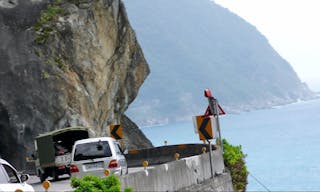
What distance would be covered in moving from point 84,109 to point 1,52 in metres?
4.94

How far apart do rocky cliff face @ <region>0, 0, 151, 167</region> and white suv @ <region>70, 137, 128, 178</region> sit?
1241 centimetres

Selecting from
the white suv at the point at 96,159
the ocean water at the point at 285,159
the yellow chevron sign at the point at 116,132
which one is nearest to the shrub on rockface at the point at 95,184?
the white suv at the point at 96,159

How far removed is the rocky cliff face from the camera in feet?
99.5

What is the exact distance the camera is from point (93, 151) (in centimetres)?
1778

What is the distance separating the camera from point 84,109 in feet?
106

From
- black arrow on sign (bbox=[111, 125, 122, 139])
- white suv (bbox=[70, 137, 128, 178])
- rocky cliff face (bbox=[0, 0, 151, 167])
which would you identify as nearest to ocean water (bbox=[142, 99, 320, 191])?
rocky cliff face (bbox=[0, 0, 151, 167])

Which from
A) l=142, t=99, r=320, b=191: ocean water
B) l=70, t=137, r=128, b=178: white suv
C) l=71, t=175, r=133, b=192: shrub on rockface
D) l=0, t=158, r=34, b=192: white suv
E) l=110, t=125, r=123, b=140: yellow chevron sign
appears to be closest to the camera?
l=0, t=158, r=34, b=192: white suv

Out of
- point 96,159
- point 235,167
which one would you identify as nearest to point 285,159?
point 235,167

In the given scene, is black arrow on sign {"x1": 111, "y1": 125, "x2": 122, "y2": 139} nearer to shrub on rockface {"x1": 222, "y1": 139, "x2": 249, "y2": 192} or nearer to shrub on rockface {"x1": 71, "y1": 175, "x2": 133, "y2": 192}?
shrub on rockface {"x1": 222, "y1": 139, "x2": 249, "y2": 192}

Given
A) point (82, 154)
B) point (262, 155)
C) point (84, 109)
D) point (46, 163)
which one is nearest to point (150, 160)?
point (84, 109)

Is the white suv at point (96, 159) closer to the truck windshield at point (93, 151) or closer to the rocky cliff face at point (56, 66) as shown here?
the truck windshield at point (93, 151)

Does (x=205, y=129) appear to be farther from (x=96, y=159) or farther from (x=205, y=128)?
(x=96, y=159)

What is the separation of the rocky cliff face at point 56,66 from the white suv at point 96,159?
1241cm

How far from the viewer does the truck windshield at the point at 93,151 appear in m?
17.6
